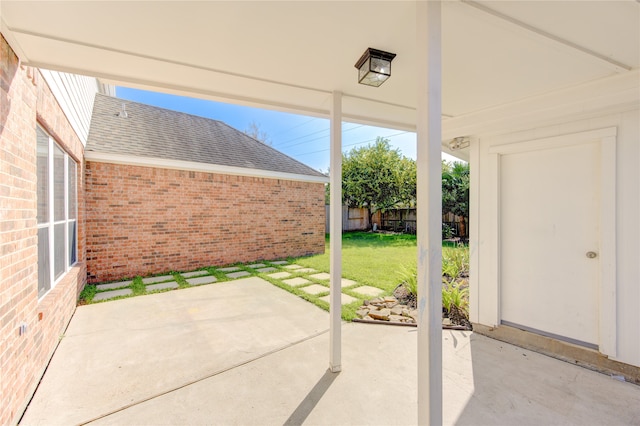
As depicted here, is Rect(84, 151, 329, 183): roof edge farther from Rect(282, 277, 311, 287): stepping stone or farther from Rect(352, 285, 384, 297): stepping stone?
Rect(352, 285, 384, 297): stepping stone

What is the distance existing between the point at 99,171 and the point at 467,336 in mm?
7681

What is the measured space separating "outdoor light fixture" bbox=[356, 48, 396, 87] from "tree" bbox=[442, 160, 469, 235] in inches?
502

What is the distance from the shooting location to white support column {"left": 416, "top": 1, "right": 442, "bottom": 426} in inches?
62.4

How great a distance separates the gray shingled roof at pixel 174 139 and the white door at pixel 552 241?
6884 mm

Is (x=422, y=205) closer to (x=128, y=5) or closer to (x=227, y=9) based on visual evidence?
(x=227, y=9)

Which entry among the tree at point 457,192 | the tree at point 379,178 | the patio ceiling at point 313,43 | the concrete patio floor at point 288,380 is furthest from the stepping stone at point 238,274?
the tree at point 379,178

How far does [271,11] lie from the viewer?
5.73 ft

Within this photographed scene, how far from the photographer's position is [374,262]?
8383mm

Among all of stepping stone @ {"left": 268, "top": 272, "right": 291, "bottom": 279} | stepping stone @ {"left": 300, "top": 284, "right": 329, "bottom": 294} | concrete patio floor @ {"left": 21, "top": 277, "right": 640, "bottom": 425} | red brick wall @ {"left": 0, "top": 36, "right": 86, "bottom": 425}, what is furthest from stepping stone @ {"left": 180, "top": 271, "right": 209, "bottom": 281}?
red brick wall @ {"left": 0, "top": 36, "right": 86, "bottom": 425}

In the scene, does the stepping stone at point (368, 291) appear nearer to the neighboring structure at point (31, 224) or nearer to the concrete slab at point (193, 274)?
the concrete slab at point (193, 274)

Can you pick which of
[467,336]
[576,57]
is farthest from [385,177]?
[576,57]

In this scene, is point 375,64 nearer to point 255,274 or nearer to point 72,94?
point 72,94

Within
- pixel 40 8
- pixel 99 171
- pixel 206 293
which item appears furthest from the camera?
pixel 99 171

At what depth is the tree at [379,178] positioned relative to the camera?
16.8 m
